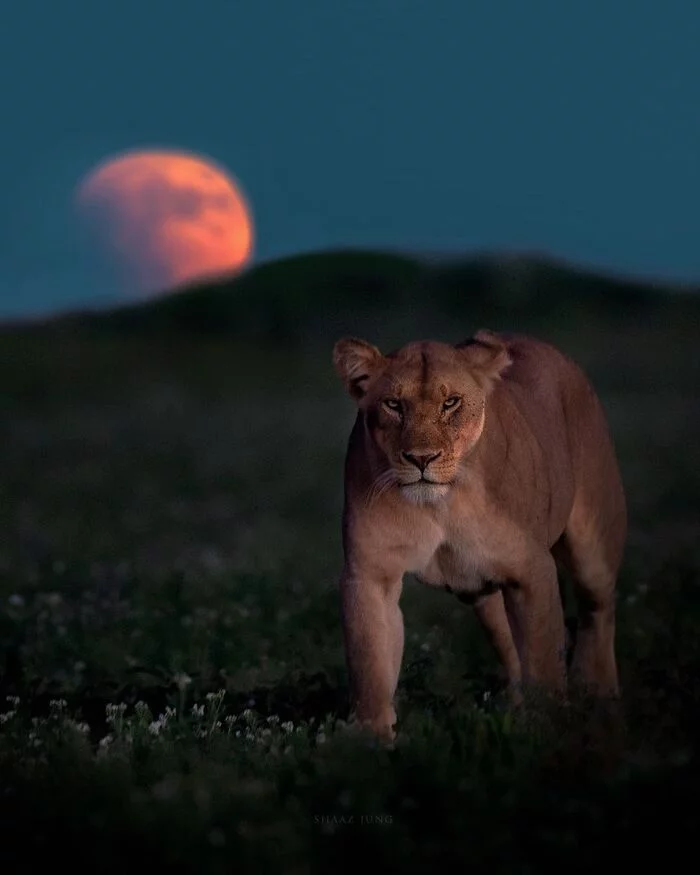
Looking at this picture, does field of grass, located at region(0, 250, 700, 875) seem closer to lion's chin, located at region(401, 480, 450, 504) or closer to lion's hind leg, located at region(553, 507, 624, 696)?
lion's hind leg, located at region(553, 507, 624, 696)

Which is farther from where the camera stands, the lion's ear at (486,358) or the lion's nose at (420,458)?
the lion's ear at (486,358)

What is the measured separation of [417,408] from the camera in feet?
20.4

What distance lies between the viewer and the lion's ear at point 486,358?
21.4ft

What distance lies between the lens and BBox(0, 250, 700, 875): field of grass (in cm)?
478

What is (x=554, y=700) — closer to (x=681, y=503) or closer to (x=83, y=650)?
(x=83, y=650)

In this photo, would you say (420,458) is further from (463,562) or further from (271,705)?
(271,705)

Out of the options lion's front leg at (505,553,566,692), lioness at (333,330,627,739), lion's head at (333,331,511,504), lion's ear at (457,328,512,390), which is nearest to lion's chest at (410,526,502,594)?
Result: lioness at (333,330,627,739)

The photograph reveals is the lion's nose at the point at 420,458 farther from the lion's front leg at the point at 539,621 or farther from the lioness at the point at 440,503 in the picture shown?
the lion's front leg at the point at 539,621

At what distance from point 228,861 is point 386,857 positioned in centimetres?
40

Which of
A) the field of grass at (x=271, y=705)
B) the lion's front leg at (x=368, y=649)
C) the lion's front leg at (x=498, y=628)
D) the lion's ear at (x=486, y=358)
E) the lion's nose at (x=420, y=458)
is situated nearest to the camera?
the field of grass at (x=271, y=705)

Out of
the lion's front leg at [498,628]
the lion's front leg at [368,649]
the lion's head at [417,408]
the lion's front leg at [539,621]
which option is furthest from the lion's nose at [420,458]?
the lion's front leg at [498,628]

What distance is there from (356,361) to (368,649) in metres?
1.01

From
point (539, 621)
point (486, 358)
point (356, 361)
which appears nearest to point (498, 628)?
point (539, 621)

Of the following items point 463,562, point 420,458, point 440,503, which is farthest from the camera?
point 463,562
